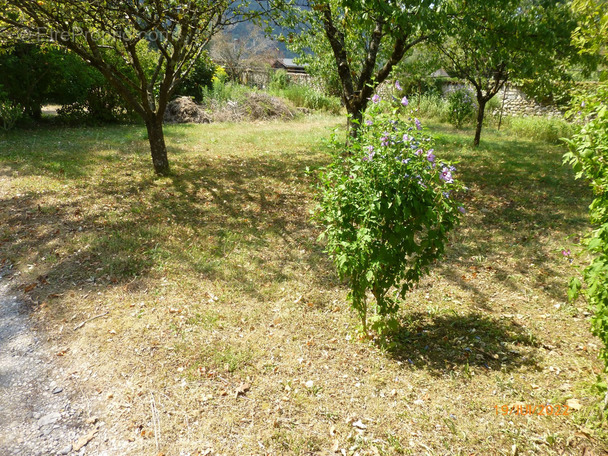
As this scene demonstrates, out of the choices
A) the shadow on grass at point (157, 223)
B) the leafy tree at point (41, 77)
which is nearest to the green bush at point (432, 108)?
the shadow on grass at point (157, 223)

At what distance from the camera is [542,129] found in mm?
13477

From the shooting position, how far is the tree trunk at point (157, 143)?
268 inches

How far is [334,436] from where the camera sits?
246cm

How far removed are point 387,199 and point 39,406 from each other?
2.92m

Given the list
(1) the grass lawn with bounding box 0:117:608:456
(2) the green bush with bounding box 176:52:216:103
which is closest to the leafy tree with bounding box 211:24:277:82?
(2) the green bush with bounding box 176:52:216:103

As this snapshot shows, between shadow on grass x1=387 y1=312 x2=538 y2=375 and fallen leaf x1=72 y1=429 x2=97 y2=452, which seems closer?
fallen leaf x1=72 y1=429 x2=97 y2=452

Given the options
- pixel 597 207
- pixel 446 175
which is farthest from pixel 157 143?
pixel 597 207

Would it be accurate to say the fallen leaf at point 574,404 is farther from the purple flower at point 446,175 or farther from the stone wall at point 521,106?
the stone wall at point 521,106

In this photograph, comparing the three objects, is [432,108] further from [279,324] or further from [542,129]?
[279,324]

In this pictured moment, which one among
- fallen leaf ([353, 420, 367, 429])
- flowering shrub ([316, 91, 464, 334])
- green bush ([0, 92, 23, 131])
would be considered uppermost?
green bush ([0, 92, 23, 131])

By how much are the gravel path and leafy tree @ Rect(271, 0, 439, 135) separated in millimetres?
4378

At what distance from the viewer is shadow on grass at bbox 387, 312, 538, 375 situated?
3061mm
